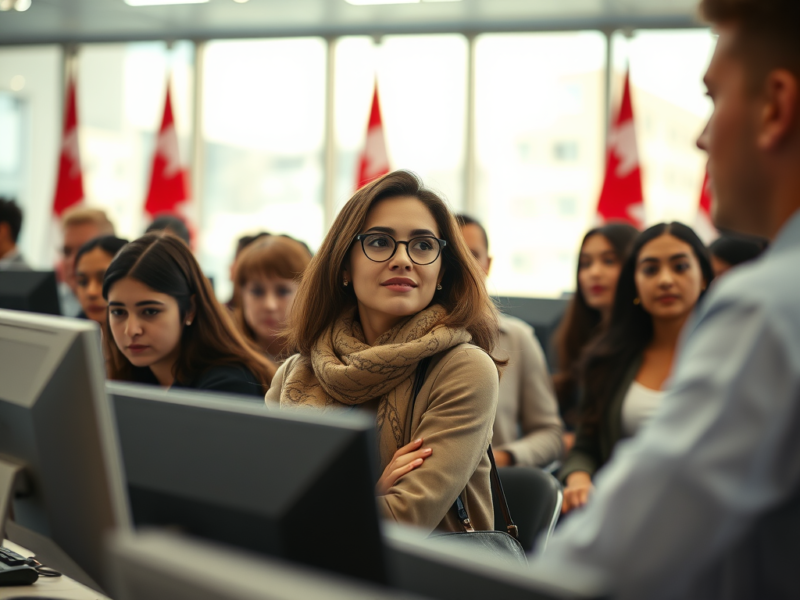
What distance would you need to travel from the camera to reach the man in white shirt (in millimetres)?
669

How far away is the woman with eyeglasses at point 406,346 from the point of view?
1711 mm

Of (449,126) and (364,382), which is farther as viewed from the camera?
(449,126)

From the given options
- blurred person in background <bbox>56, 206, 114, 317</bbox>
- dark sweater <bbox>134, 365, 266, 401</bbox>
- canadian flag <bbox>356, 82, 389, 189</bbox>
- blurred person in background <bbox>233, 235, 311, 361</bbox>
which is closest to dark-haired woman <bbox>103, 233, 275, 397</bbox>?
dark sweater <bbox>134, 365, 266, 401</bbox>

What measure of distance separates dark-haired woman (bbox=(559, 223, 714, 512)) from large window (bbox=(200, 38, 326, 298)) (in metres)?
4.63

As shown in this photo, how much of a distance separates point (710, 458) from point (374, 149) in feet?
22.6

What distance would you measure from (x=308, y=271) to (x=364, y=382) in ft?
1.37

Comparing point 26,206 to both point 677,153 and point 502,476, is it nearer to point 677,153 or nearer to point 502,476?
point 677,153

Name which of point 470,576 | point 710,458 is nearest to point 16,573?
point 470,576

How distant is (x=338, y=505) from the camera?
2.62ft

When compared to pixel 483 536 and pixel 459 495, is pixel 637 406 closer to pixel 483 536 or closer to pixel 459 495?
pixel 459 495

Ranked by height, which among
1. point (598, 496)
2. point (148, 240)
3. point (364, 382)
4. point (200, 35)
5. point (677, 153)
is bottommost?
Answer: point (364, 382)

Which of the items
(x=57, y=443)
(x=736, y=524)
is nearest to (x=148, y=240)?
(x=57, y=443)

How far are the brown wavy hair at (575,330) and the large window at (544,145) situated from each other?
3069mm

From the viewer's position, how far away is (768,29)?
0.81 meters
